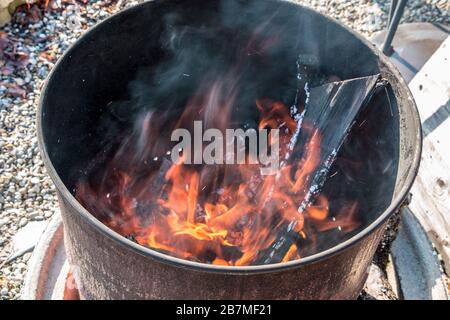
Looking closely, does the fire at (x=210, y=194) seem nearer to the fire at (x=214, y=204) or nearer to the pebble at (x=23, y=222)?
the fire at (x=214, y=204)

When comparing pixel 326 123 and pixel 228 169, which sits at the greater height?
pixel 326 123

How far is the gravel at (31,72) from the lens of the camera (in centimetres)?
344

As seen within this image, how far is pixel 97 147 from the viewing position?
2.81 metres

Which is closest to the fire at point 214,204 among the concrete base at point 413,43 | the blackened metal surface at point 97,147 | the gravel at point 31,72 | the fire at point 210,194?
the fire at point 210,194

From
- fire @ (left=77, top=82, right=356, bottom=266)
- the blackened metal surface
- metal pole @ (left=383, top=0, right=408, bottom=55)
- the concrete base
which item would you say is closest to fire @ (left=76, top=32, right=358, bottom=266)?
fire @ (left=77, top=82, right=356, bottom=266)

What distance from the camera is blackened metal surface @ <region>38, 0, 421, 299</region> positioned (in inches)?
71.6

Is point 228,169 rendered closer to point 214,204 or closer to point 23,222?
point 214,204

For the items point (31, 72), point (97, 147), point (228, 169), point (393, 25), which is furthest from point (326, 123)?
point (31, 72)

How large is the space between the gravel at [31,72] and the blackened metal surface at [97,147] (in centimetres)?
95

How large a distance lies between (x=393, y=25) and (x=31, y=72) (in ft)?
8.88

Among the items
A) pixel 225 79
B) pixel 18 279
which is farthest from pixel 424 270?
pixel 18 279

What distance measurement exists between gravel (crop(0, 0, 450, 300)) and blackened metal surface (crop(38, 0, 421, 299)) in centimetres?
95

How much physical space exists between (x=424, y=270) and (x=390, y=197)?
3.43ft
